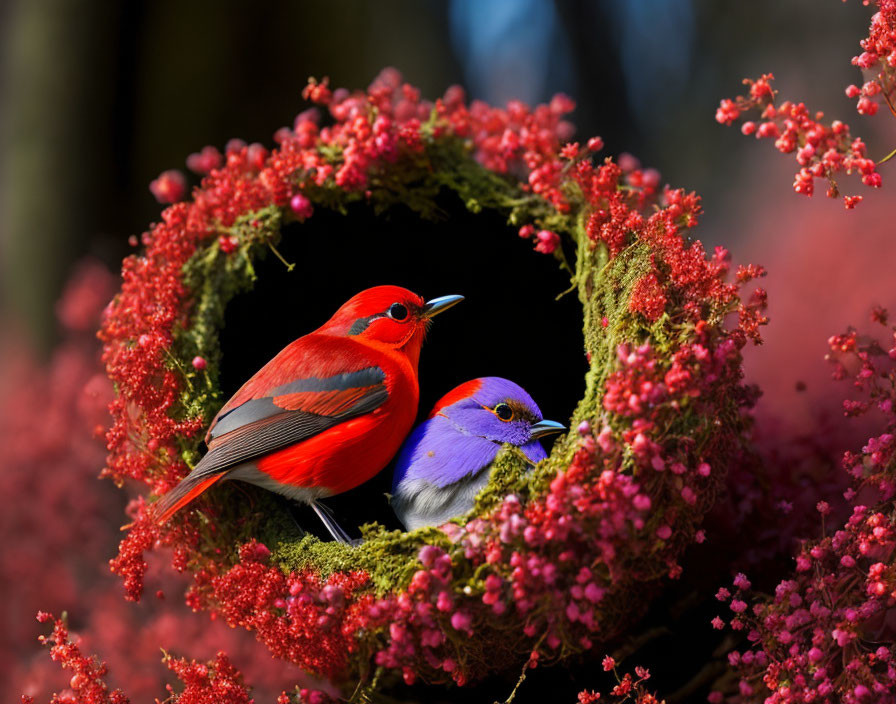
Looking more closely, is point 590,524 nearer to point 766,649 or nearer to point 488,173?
point 766,649

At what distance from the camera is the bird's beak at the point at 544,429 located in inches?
71.4

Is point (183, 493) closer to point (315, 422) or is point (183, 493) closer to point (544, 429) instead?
point (315, 422)

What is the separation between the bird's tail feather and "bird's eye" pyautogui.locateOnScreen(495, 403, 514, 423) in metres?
0.54

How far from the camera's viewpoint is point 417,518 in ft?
5.83

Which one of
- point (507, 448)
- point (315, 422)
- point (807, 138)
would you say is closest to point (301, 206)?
point (315, 422)

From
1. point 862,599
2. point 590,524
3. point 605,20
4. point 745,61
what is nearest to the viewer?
point 590,524

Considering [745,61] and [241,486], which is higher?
[745,61]

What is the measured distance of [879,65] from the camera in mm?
1487

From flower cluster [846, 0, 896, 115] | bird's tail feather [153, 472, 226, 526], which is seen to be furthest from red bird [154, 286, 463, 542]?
flower cluster [846, 0, 896, 115]

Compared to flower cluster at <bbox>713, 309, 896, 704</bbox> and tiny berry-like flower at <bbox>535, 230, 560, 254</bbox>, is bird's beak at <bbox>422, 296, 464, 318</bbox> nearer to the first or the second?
tiny berry-like flower at <bbox>535, 230, 560, 254</bbox>

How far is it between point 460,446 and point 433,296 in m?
0.42

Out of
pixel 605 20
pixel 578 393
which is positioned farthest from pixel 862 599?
pixel 605 20

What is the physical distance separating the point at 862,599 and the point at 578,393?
695 mm

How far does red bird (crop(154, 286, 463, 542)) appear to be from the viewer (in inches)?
66.8
